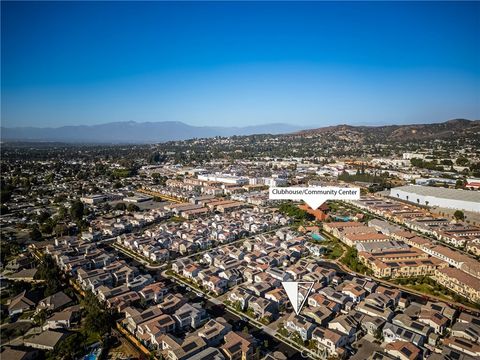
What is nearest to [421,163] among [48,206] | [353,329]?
[353,329]

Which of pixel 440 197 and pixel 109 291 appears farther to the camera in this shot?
pixel 440 197

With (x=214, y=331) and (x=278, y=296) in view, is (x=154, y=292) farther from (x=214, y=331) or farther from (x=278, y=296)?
(x=278, y=296)

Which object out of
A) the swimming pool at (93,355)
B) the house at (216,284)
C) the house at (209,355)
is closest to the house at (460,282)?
the house at (216,284)

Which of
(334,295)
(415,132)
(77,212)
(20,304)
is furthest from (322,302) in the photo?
(415,132)

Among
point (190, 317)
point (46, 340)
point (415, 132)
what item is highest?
point (415, 132)

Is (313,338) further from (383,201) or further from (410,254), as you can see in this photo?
(383,201)

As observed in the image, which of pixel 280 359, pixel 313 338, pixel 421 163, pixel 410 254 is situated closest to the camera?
pixel 280 359

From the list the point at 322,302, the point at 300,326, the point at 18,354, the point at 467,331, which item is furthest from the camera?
the point at 322,302
